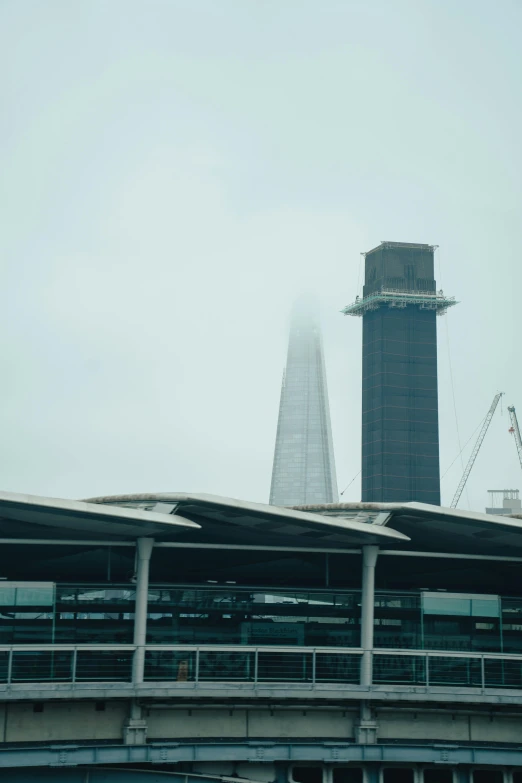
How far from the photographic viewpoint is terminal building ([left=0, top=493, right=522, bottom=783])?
33.3 metres

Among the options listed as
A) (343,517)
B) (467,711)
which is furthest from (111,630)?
(467,711)

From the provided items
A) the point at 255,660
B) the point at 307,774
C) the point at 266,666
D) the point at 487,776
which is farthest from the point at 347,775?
the point at 255,660

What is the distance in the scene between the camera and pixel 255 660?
114 ft

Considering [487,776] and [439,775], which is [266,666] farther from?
[487,776]

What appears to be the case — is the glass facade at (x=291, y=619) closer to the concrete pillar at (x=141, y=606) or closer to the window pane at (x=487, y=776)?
the concrete pillar at (x=141, y=606)

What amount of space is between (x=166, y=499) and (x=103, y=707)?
7.35 m

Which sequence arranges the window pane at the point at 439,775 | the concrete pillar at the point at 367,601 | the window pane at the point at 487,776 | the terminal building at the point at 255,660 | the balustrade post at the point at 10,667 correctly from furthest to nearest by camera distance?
1. the concrete pillar at the point at 367,601
2. the window pane at the point at 487,776
3. the window pane at the point at 439,775
4. the terminal building at the point at 255,660
5. the balustrade post at the point at 10,667

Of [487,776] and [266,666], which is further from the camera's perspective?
[487,776]

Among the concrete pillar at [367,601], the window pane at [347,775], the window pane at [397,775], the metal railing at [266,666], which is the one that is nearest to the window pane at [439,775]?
the window pane at [397,775]

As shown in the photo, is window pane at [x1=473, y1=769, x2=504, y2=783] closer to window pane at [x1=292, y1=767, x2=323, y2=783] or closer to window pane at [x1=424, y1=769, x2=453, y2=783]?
window pane at [x1=424, y1=769, x2=453, y2=783]

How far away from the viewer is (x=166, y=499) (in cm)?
3281

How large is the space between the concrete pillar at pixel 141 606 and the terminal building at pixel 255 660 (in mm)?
49

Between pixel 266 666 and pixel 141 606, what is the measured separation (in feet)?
14.9

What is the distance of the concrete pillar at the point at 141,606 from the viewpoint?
34219mm
